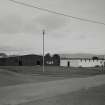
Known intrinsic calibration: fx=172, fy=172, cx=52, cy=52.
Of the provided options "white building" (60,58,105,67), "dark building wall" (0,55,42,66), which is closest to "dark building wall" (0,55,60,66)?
"dark building wall" (0,55,42,66)

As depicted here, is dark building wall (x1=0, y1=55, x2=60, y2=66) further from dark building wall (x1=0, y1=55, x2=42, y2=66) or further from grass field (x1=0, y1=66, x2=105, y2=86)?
grass field (x1=0, y1=66, x2=105, y2=86)

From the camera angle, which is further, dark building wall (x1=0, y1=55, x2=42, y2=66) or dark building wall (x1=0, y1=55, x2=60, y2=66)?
dark building wall (x1=0, y1=55, x2=60, y2=66)

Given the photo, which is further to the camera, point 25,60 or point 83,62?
point 83,62

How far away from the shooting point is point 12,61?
59.2m

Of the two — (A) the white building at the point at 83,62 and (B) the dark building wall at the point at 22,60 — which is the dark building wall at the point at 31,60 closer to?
(B) the dark building wall at the point at 22,60

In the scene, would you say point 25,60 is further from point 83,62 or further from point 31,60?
point 83,62

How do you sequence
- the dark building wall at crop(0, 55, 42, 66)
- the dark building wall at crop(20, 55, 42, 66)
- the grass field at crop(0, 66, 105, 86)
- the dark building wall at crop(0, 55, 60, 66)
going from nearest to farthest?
the grass field at crop(0, 66, 105, 86), the dark building wall at crop(0, 55, 42, 66), the dark building wall at crop(0, 55, 60, 66), the dark building wall at crop(20, 55, 42, 66)

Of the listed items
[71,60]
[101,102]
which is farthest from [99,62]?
[101,102]

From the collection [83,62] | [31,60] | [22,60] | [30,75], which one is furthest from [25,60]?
[30,75]

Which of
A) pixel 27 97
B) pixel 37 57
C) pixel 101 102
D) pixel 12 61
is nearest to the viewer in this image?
pixel 101 102

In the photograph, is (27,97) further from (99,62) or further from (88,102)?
(99,62)

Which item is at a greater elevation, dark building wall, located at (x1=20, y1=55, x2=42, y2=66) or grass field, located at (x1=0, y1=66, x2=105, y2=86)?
dark building wall, located at (x1=20, y1=55, x2=42, y2=66)

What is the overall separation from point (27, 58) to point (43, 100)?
55045 mm

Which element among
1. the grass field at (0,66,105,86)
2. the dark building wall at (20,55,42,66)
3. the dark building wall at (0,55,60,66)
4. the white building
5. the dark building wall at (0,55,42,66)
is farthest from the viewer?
the white building
